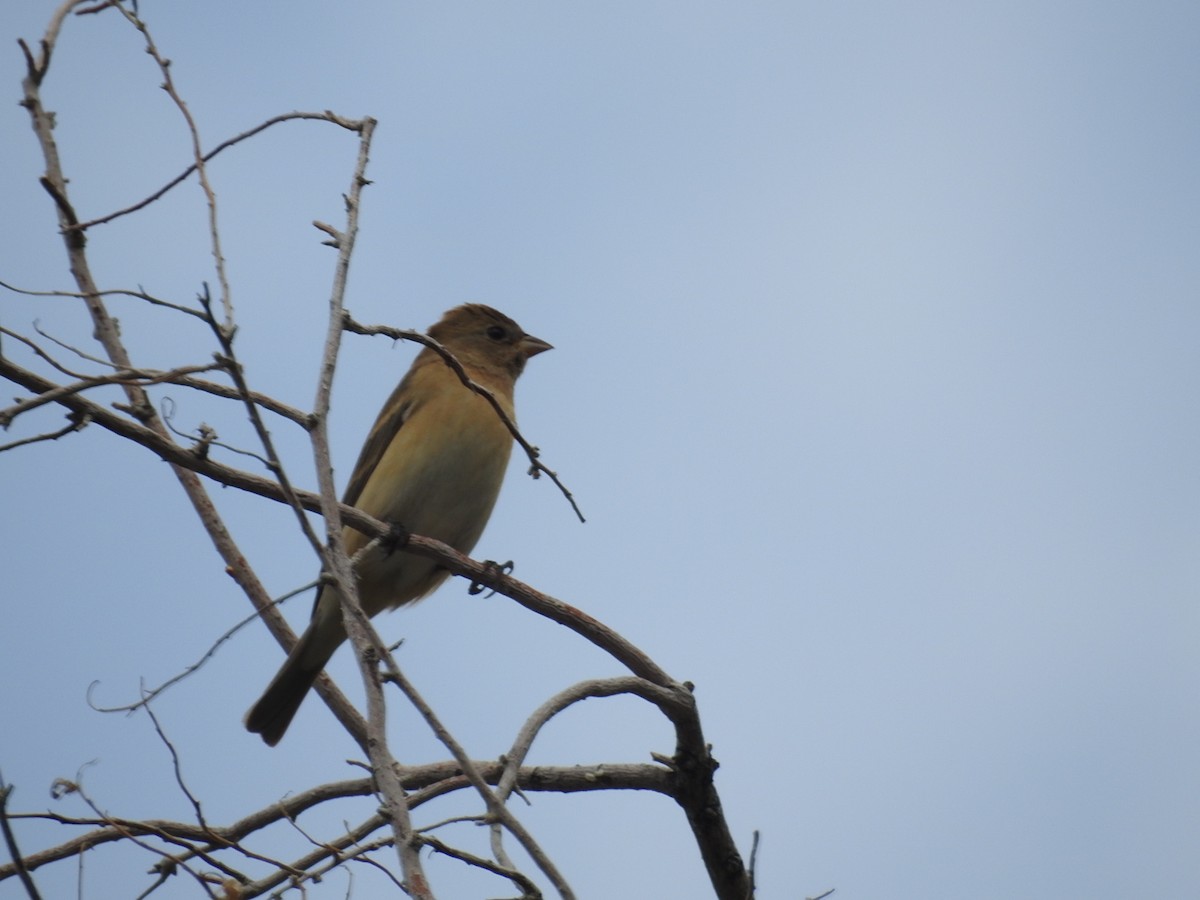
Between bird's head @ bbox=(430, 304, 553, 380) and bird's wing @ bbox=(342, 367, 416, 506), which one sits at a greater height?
bird's head @ bbox=(430, 304, 553, 380)

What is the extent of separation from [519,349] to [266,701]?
2602mm

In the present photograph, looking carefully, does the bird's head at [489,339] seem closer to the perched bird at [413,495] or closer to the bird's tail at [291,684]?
the perched bird at [413,495]

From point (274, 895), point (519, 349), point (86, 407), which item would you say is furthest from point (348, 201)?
point (519, 349)

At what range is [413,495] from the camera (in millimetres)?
6590

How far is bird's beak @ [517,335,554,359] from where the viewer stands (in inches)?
315

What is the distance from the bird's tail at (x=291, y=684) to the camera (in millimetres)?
6543

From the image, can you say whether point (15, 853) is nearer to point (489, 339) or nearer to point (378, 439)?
point (378, 439)

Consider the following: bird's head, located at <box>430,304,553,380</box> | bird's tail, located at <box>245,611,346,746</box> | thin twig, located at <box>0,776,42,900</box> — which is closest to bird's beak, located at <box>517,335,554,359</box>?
bird's head, located at <box>430,304,553,380</box>

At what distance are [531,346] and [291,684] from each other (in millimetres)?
2573

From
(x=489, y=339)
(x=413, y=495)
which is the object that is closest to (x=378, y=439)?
(x=413, y=495)

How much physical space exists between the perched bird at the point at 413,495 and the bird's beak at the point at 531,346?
2.97 ft

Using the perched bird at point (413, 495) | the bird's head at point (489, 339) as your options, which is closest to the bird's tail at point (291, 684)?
the perched bird at point (413, 495)

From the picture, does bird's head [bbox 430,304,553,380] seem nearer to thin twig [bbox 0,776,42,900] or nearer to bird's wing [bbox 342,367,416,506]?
bird's wing [bbox 342,367,416,506]

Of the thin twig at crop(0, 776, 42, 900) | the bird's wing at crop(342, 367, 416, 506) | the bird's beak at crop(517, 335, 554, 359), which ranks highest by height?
the bird's beak at crop(517, 335, 554, 359)
